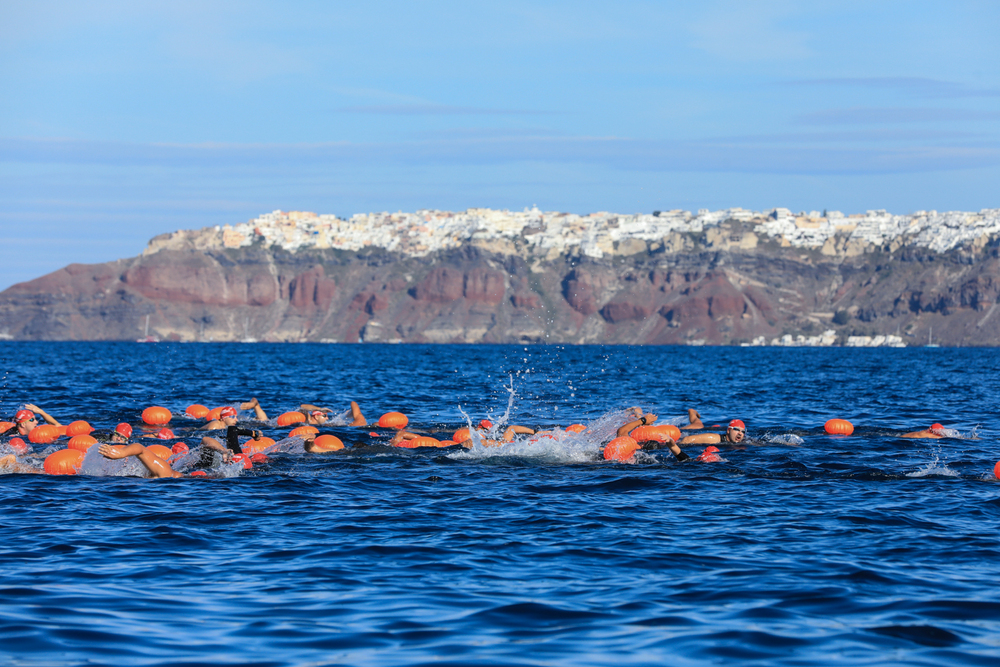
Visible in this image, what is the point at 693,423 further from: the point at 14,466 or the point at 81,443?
the point at 14,466

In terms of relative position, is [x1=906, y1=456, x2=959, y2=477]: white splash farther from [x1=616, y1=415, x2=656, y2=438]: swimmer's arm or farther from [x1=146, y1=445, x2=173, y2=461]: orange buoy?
[x1=146, y1=445, x2=173, y2=461]: orange buoy

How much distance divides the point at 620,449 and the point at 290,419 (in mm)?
13699

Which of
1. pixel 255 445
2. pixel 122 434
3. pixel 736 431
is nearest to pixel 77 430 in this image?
pixel 122 434

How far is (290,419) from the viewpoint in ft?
109

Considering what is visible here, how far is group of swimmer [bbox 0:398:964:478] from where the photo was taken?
21.3m

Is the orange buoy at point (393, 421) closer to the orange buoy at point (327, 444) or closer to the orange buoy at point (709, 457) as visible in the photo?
the orange buoy at point (327, 444)

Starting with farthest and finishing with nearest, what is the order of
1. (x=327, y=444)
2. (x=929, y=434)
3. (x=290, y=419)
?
(x=290, y=419)
(x=929, y=434)
(x=327, y=444)

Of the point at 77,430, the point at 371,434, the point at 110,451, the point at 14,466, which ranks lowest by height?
the point at 371,434

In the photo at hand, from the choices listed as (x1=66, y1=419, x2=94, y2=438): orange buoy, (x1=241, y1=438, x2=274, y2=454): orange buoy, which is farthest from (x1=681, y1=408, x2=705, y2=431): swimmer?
(x1=66, y1=419, x2=94, y2=438): orange buoy

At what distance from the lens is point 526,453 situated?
25.3 meters

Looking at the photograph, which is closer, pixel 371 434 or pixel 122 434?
pixel 122 434

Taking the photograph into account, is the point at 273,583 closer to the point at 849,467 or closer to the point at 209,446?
the point at 209,446

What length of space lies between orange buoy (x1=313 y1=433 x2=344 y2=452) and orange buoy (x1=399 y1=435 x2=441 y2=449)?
6.02 feet

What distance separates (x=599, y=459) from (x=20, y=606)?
597 inches
